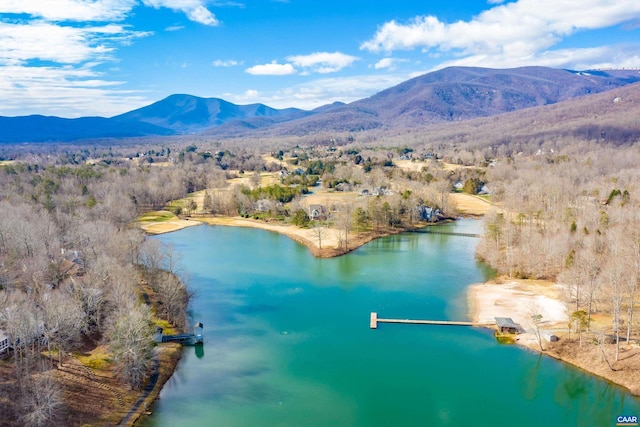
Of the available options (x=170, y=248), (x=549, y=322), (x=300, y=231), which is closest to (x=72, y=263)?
(x=170, y=248)

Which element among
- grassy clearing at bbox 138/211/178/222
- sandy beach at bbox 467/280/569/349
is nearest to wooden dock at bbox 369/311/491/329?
sandy beach at bbox 467/280/569/349

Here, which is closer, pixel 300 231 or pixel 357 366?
pixel 357 366

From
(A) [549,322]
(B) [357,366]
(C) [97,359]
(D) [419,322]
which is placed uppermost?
(C) [97,359]

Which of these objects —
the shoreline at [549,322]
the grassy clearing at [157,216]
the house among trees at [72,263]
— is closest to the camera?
the shoreline at [549,322]

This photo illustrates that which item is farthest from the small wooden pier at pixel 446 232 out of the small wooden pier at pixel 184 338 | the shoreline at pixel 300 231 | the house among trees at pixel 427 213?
the small wooden pier at pixel 184 338

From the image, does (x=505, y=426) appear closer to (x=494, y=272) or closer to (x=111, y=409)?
(x=111, y=409)

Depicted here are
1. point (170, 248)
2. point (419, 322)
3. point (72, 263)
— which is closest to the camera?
point (419, 322)

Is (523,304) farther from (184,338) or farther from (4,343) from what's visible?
(4,343)

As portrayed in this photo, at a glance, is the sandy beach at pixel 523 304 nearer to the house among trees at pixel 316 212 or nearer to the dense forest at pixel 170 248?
the dense forest at pixel 170 248
